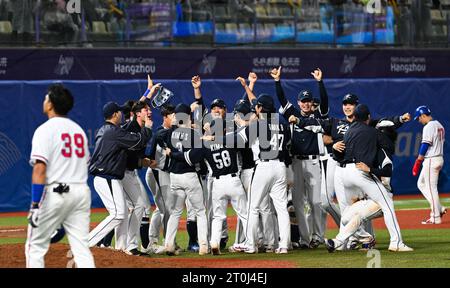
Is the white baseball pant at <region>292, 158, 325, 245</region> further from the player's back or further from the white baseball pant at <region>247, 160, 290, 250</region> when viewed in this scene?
the player's back

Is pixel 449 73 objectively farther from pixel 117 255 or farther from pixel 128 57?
pixel 117 255

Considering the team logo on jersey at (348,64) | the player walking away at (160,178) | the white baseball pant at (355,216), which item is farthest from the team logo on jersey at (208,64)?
the white baseball pant at (355,216)

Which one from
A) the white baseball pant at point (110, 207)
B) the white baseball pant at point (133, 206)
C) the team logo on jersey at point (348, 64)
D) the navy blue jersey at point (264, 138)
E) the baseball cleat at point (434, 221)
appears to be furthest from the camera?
the team logo on jersey at point (348, 64)

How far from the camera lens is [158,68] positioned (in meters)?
22.3

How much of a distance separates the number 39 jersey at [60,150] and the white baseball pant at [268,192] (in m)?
4.41

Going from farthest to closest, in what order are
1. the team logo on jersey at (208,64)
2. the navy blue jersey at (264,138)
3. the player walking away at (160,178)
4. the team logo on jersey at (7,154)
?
the team logo on jersey at (208,64) < the team logo on jersey at (7,154) < the player walking away at (160,178) < the navy blue jersey at (264,138)

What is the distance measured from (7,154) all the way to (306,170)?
316 inches

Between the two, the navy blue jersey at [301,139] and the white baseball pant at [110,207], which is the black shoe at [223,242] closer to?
the navy blue jersey at [301,139]

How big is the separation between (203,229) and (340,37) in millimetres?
12195

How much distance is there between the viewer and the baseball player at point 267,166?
12.9 metres

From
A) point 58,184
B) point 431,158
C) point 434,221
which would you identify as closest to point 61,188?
point 58,184

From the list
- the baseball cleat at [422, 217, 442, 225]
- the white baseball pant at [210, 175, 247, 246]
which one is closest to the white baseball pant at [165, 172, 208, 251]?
the white baseball pant at [210, 175, 247, 246]

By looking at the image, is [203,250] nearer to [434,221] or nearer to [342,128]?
[342,128]

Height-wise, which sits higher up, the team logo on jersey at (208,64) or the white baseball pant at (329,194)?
the team logo on jersey at (208,64)
